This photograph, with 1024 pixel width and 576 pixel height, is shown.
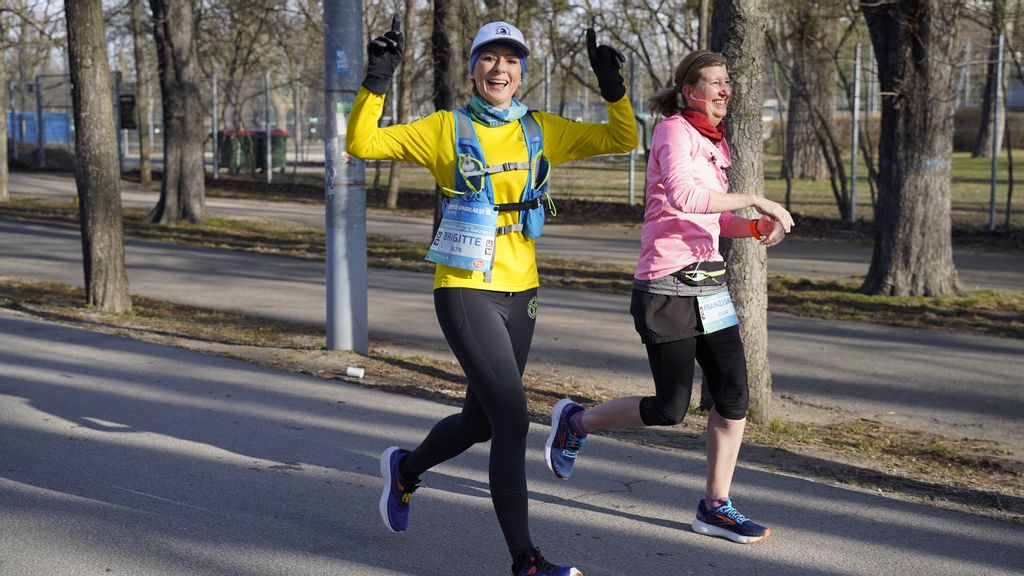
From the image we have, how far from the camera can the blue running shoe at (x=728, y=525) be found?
445 cm

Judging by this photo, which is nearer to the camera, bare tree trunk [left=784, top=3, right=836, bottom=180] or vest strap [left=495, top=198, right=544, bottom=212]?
vest strap [left=495, top=198, right=544, bottom=212]

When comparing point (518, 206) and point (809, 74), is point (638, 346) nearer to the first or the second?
point (518, 206)

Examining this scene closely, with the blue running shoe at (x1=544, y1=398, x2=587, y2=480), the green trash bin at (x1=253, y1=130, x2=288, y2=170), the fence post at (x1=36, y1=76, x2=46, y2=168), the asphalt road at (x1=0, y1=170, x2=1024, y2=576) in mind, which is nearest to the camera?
the asphalt road at (x1=0, y1=170, x2=1024, y2=576)

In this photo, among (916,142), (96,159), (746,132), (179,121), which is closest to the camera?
(746,132)

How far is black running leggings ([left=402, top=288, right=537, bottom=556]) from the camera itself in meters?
3.86

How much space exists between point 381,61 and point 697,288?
1474 mm

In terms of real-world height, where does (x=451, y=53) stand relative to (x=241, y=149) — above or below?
above

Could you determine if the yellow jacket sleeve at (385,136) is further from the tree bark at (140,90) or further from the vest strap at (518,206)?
the tree bark at (140,90)

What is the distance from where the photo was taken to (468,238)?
13.1 feet

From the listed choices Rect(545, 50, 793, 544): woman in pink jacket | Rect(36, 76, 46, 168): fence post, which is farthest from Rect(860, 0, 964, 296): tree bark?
Rect(36, 76, 46, 168): fence post

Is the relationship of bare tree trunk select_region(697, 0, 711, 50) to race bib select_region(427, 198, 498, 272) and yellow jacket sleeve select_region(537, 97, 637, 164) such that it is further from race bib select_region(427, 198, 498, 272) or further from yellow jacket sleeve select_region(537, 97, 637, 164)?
race bib select_region(427, 198, 498, 272)

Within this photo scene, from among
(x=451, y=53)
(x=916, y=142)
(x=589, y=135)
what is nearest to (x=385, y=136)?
A: (x=589, y=135)

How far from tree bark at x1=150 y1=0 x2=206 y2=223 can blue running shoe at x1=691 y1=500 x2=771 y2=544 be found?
1592 centimetres

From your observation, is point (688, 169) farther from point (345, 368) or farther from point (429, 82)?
point (429, 82)
